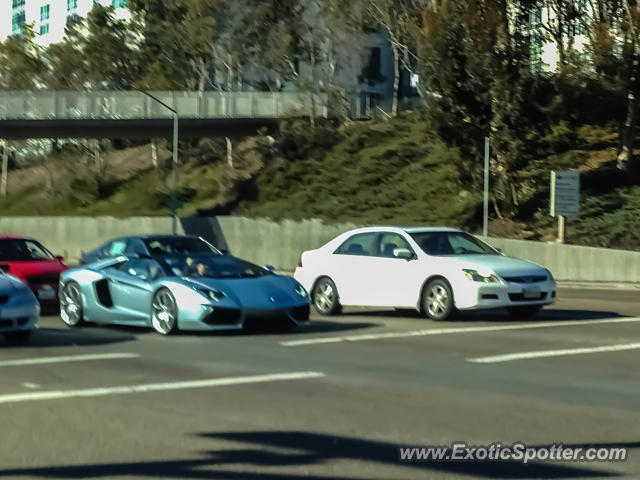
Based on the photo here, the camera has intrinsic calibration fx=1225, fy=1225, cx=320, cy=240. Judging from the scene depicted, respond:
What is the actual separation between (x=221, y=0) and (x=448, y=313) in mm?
44841

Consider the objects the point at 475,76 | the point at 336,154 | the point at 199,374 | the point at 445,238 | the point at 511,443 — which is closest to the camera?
the point at 511,443

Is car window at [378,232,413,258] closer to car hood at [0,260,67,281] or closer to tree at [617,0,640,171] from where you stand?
car hood at [0,260,67,281]

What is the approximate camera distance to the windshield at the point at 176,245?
62.7ft

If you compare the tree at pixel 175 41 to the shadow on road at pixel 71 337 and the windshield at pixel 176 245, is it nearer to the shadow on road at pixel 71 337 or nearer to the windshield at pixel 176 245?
the windshield at pixel 176 245

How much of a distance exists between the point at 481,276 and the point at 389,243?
2.16 m

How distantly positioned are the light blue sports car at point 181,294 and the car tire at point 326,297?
113 inches

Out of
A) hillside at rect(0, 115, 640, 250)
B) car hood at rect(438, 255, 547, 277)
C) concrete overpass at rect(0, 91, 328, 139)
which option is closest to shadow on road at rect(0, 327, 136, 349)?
car hood at rect(438, 255, 547, 277)

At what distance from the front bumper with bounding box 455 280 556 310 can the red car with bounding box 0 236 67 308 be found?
24.0ft

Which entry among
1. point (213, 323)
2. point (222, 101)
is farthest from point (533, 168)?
point (213, 323)

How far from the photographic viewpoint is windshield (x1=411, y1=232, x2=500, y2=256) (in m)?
19.2

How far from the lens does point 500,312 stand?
66.8 ft

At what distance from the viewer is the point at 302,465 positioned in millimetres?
7574

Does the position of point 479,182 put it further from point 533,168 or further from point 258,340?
point 258,340

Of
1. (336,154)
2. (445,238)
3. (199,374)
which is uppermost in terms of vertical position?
(336,154)
